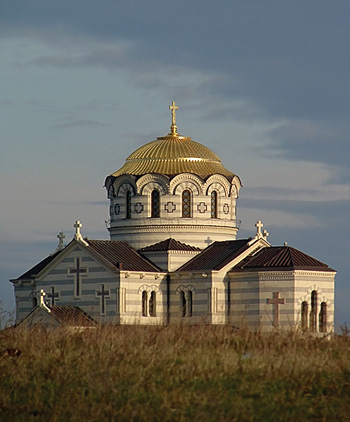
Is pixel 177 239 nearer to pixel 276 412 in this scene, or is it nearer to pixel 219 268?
pixel 219 268

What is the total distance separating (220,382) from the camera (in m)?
16.0

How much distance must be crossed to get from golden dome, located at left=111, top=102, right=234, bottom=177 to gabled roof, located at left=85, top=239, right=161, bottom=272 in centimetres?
352

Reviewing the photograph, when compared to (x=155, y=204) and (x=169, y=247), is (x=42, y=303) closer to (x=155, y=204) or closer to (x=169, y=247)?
(x=169, y=247)

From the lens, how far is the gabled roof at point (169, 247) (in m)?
51.7

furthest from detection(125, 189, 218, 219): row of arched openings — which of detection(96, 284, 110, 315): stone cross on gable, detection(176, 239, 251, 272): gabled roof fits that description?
detection(96, 284, 110, 315): stone cross on gable

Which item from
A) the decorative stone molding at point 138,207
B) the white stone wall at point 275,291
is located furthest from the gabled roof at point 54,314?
the white stone wall at point 275,291

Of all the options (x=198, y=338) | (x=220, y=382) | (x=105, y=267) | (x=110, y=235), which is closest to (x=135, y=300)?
(x=105, y=267)

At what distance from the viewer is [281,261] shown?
48.7m

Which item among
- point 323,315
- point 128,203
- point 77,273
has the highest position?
point 128,203

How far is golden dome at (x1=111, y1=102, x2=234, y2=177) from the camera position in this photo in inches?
2076

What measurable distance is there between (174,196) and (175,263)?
3.16 m

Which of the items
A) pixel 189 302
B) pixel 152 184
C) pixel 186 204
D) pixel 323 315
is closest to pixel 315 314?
pixel 323 315

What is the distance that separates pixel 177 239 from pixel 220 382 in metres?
36.7

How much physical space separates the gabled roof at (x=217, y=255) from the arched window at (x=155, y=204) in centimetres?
285
